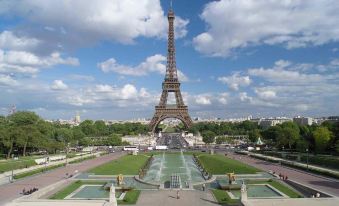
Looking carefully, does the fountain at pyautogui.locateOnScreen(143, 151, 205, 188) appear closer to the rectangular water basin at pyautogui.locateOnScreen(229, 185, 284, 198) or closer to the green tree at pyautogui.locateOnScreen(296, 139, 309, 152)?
the rectangular water basin at pyautogui.locateOnScreen(229, 185, 284, 198)

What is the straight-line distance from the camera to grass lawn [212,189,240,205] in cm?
2730

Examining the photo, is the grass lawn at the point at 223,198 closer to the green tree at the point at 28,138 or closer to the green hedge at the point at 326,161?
the green hedge at the point at 326,161

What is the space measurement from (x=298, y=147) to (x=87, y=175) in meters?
39.7

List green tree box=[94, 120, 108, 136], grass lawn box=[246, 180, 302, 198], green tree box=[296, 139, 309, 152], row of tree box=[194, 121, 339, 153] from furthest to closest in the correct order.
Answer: green tree box=[94, 120, 108, 136], green tree box=[296, 139, 309, 152], row of tree box=[194, 121, 339, 153], grass lawn box=[246, 180, 302, 198]

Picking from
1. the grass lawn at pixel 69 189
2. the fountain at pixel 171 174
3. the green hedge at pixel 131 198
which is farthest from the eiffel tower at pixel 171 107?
the green hedge at pixel 131 198

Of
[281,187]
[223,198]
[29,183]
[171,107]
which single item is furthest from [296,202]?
[171,107]

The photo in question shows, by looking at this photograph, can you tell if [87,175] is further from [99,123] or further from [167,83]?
[99,123]

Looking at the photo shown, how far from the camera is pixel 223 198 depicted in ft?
94.3

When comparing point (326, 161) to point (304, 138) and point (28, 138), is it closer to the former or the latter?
point (304, 138)

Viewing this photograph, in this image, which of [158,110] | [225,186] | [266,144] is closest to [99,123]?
[158,110]

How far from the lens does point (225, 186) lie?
1299 inches

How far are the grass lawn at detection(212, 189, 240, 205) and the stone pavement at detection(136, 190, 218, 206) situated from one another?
1.26ft

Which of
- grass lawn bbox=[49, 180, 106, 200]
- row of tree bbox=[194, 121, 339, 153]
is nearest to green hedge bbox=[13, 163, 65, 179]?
grass lawn bbox=[49, 180, 106, 200]

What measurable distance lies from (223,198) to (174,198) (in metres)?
3.24
